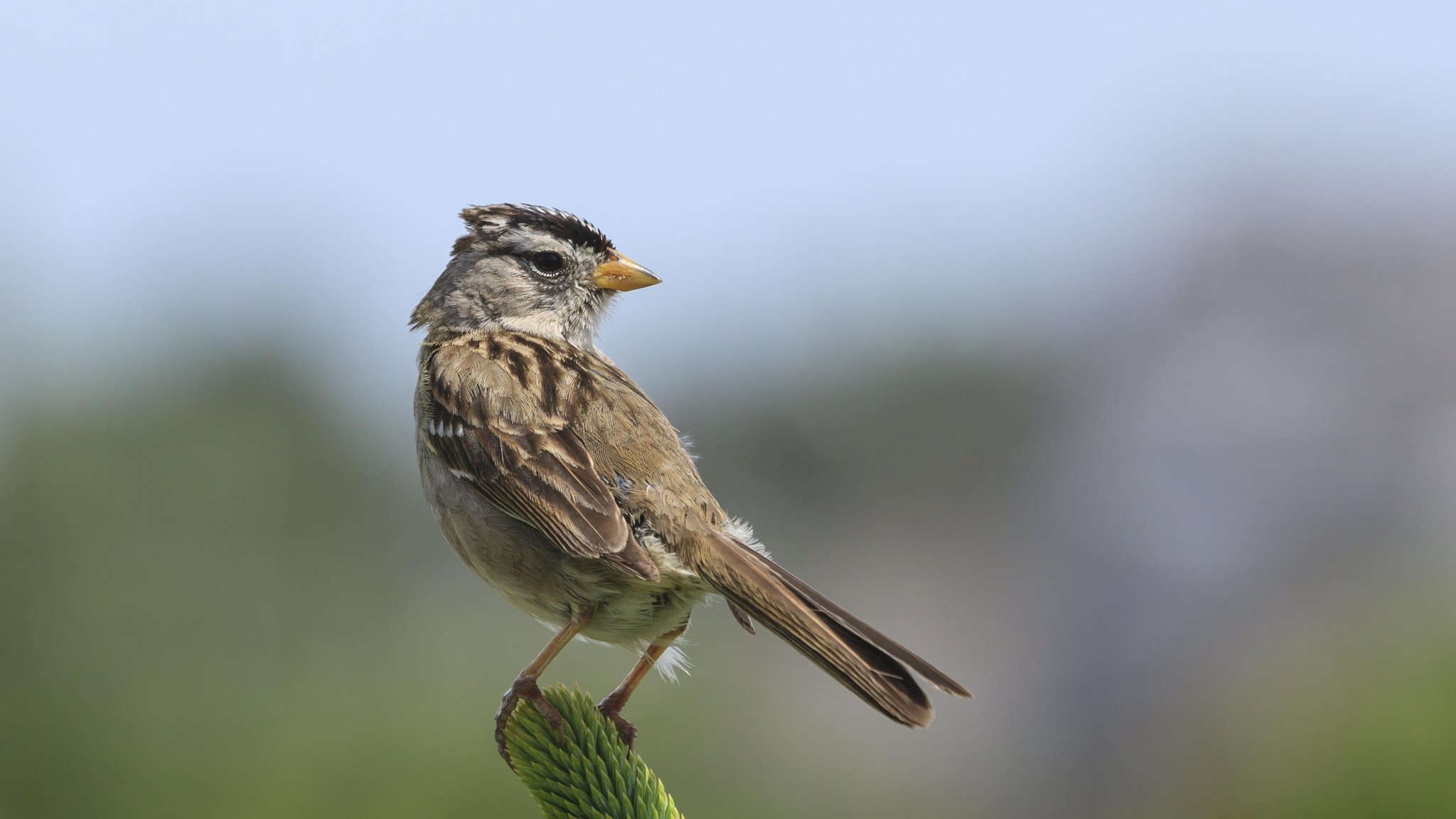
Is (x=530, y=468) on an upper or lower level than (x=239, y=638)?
upper

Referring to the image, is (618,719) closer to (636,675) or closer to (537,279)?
(636,675)

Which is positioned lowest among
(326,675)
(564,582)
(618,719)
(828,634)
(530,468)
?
(326,675)

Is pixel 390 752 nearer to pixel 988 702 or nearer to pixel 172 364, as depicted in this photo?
pixel 172 364

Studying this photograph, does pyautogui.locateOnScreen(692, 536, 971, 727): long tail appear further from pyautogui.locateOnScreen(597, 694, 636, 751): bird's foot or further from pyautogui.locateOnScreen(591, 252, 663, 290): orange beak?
pyautogui.locateOnScreen(591, 252, 663, 290): orange beak

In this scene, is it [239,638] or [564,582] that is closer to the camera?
[564,582]

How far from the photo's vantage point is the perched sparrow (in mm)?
3717

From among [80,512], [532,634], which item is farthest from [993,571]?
[80,512]

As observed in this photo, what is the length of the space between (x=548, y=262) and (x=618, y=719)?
224cm

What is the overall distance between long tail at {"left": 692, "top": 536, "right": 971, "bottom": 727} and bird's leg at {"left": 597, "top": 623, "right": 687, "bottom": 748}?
1.45 feet

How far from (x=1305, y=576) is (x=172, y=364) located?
27899mm

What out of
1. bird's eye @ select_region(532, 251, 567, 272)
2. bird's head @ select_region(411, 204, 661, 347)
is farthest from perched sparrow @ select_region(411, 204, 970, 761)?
bird's eye @ select_region(532, 251, 567, 272)

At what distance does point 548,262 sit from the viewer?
5629 mm

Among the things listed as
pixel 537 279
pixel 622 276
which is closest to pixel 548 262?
pixel 537 279

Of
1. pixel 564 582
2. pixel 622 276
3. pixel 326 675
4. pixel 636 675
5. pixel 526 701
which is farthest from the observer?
pixel 326 675
